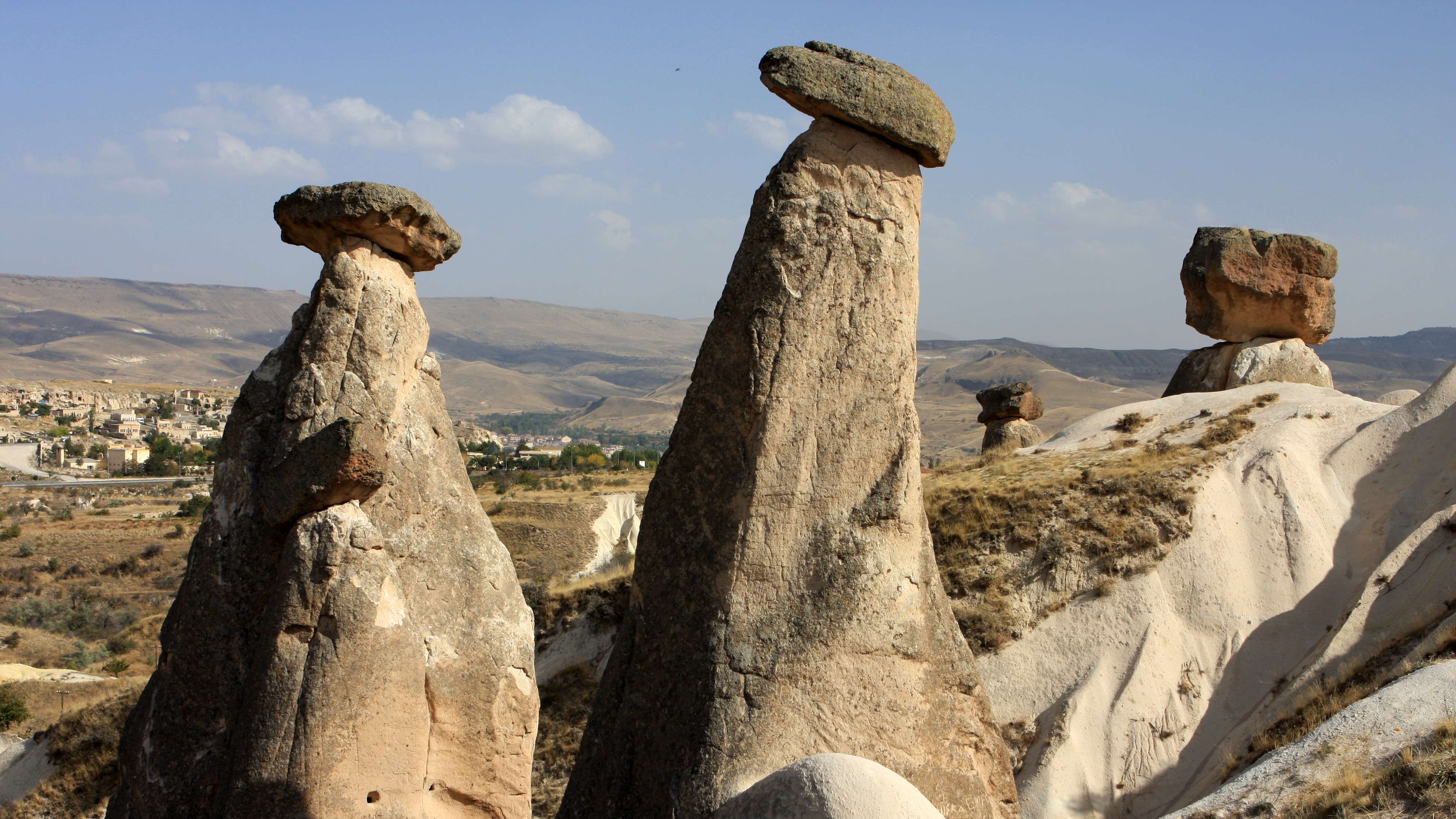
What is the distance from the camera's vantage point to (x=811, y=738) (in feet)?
15.4

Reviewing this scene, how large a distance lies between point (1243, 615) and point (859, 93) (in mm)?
8420

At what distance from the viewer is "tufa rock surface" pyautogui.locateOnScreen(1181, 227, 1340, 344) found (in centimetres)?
1736

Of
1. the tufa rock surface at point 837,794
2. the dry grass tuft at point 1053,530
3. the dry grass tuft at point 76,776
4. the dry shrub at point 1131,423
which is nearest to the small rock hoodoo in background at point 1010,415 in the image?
the dry shrub at point 1131,423

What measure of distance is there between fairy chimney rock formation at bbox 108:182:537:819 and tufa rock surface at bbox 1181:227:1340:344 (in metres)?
14.8

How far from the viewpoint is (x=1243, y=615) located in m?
11.2

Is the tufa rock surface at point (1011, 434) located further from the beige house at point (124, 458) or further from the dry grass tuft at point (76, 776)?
the beige house at point (124, 458)

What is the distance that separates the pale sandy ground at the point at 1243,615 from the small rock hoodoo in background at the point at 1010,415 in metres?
7.35

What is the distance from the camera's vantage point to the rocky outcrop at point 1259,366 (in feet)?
56.5

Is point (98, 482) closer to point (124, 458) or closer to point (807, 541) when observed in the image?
point (124, 458)

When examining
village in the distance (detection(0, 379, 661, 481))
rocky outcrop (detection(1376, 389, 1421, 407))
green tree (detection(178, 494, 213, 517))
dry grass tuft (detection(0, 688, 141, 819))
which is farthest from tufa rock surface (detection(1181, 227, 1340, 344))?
green tree (detection(178, 494, 213, 517))

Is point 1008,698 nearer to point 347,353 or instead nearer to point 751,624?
point 751,624

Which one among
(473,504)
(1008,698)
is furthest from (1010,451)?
(473,504)

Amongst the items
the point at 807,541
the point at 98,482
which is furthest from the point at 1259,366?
the point at 98,482

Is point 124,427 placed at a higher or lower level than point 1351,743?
lower
